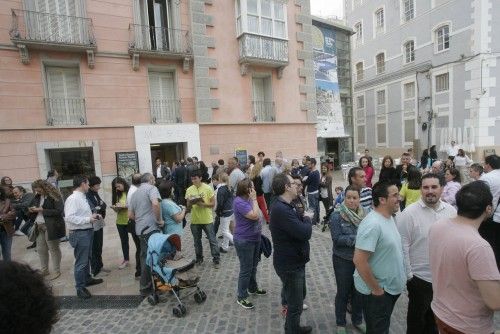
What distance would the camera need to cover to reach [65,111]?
1048cm

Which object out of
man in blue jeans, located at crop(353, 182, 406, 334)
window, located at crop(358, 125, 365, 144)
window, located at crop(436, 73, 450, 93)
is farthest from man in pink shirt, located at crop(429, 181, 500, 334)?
window, located at crop(358, 125, 365, 144)

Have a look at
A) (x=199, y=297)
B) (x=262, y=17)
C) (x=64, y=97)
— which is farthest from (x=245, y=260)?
(x=262, y=17)

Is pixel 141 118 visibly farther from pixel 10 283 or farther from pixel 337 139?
pixel 337 139

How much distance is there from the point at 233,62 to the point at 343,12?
2245cm

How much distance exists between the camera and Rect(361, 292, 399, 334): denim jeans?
255cm

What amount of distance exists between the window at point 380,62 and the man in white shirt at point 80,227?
26763 mm

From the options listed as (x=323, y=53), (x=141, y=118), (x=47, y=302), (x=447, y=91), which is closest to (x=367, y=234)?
(x=47, y=302)

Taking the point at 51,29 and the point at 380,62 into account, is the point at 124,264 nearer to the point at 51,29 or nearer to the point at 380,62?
the point at 51,29

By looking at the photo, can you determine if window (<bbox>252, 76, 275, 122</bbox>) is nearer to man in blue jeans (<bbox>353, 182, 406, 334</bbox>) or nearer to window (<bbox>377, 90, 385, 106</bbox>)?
man in blue jeans (<bbox>353, 182, 406, 334</bbox>)

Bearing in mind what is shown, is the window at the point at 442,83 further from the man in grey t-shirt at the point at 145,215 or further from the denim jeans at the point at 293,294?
the man in grey t-shirt at the point at 145,215

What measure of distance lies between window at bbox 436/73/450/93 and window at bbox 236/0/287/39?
1351 centimetres

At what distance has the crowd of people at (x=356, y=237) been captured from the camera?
6.52 ft

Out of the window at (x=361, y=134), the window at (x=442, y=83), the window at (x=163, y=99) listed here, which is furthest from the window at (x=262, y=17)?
the window at (x=361, y=134)

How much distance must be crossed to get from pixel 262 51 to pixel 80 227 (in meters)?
10.8
